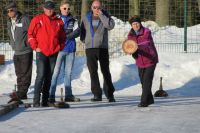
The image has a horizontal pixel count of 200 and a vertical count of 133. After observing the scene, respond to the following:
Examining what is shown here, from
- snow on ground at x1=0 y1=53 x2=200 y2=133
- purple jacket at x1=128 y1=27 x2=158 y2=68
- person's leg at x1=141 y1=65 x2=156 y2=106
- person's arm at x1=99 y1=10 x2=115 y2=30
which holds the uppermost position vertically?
person's arm at x1=99 y1=10 x2=115 y2=30

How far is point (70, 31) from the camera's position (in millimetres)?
11758

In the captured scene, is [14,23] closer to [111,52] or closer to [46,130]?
[46,130]

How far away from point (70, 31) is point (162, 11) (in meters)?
9.68

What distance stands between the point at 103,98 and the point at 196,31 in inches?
284

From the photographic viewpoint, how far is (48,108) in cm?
1059

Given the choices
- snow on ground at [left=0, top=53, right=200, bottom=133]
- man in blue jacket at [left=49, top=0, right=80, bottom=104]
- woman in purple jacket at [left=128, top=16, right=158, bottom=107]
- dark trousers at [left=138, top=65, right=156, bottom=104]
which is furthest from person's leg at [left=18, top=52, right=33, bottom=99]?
dark trousers at [left=138, top=65, right=156, bottom=104]

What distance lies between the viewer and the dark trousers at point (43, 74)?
10508mm

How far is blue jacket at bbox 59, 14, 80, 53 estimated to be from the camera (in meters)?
11.7

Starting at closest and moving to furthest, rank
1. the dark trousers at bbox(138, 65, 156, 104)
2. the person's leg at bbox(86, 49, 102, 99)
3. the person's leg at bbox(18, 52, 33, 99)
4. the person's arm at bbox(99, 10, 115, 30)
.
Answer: the dark trousers at bbox(138, 65, 156, 104) → the person's arm at bbox(99, 10, 115, 30) → the person's leg at bbox(86, 49, 102, 99) → the person's leg at bbox(18, 52, 33, 99)

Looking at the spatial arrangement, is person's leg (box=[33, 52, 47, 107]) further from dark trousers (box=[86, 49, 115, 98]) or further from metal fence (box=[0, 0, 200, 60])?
metal fence (box=[0, 0, 200, 60])

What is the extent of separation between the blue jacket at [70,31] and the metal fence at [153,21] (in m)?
6.42

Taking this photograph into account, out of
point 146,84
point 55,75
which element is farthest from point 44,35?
point 146,84

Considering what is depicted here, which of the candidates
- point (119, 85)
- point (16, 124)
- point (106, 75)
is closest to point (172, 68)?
point (119, 85)

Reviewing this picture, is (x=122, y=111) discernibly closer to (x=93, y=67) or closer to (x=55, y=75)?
(x=55, y=75)
